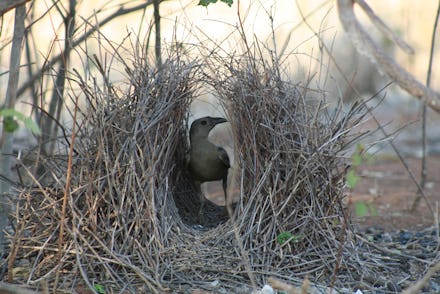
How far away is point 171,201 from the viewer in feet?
17.2

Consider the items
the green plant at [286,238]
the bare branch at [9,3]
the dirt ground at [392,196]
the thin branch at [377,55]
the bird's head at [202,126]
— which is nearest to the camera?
the thin branch at [377,55]

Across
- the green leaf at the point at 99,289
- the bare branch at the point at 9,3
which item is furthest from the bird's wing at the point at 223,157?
the bare branch at the point at 9,3

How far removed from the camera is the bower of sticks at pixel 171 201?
452 centimetres

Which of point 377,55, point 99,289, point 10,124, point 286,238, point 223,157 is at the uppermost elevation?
point 377,55

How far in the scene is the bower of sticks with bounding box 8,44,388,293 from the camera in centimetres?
452

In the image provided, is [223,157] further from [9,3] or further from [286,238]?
[9,3]

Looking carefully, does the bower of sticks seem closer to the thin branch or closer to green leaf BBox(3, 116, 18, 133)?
green leaf BBox(3, 116, 18, 133)

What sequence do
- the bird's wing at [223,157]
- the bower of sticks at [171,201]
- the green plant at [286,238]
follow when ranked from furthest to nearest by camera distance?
the bird's wing at [223,157] → the green plant at [286,238] → the bower of sticks at [171,201]

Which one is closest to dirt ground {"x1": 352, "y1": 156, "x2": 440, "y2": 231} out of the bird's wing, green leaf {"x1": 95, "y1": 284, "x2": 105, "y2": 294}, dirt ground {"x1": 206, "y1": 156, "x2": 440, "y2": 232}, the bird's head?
dirt ground {"x1": 206, "y1": 156, "x2": 440, "y2": 232}

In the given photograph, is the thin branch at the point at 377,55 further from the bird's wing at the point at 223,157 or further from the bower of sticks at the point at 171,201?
the bird's wing at the point at 223,157

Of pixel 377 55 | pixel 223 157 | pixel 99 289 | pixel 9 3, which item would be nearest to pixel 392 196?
pixel 223 157

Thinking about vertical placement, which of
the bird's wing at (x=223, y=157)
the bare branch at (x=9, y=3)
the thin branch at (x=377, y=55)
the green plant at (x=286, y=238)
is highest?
the bare branch at (x=9, y=3)

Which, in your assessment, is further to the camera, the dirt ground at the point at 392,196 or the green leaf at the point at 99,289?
the dirt ground at the point at 392,196

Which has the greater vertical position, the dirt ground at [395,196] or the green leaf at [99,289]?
the dirt ground at [395,196]
